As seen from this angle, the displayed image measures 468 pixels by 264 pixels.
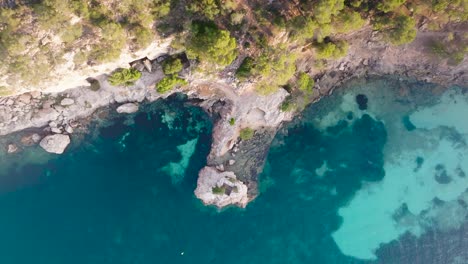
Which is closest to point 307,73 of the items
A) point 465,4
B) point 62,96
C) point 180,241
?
point 465,4

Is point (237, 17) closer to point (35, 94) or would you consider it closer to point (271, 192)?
point (271, 192)

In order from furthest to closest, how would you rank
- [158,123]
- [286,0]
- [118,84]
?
[158,123], [118,84], [286,0]

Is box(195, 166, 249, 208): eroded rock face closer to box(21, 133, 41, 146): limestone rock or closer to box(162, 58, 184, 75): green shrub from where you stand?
box(162, 58, 184, 75): green shrub

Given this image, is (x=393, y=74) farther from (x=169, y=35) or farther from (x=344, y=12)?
(x=169, y=35)

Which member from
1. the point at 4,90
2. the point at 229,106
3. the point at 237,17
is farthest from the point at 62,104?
the point at 237,17

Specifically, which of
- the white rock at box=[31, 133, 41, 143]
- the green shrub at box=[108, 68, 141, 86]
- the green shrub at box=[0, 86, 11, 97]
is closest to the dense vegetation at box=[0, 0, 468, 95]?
the green shrub at box=[0, 86, 11, 97]

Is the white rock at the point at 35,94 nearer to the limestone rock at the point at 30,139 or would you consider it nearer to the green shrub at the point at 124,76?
the limestone rock at the point at 30,139

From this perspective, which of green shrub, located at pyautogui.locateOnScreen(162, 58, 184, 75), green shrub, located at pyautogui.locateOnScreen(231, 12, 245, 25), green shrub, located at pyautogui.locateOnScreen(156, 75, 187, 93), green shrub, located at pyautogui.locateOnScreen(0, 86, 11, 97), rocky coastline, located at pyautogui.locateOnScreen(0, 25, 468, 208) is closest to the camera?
green shrub, located at pyautogui.locateOnScreen(231, 12, 245, 25)
